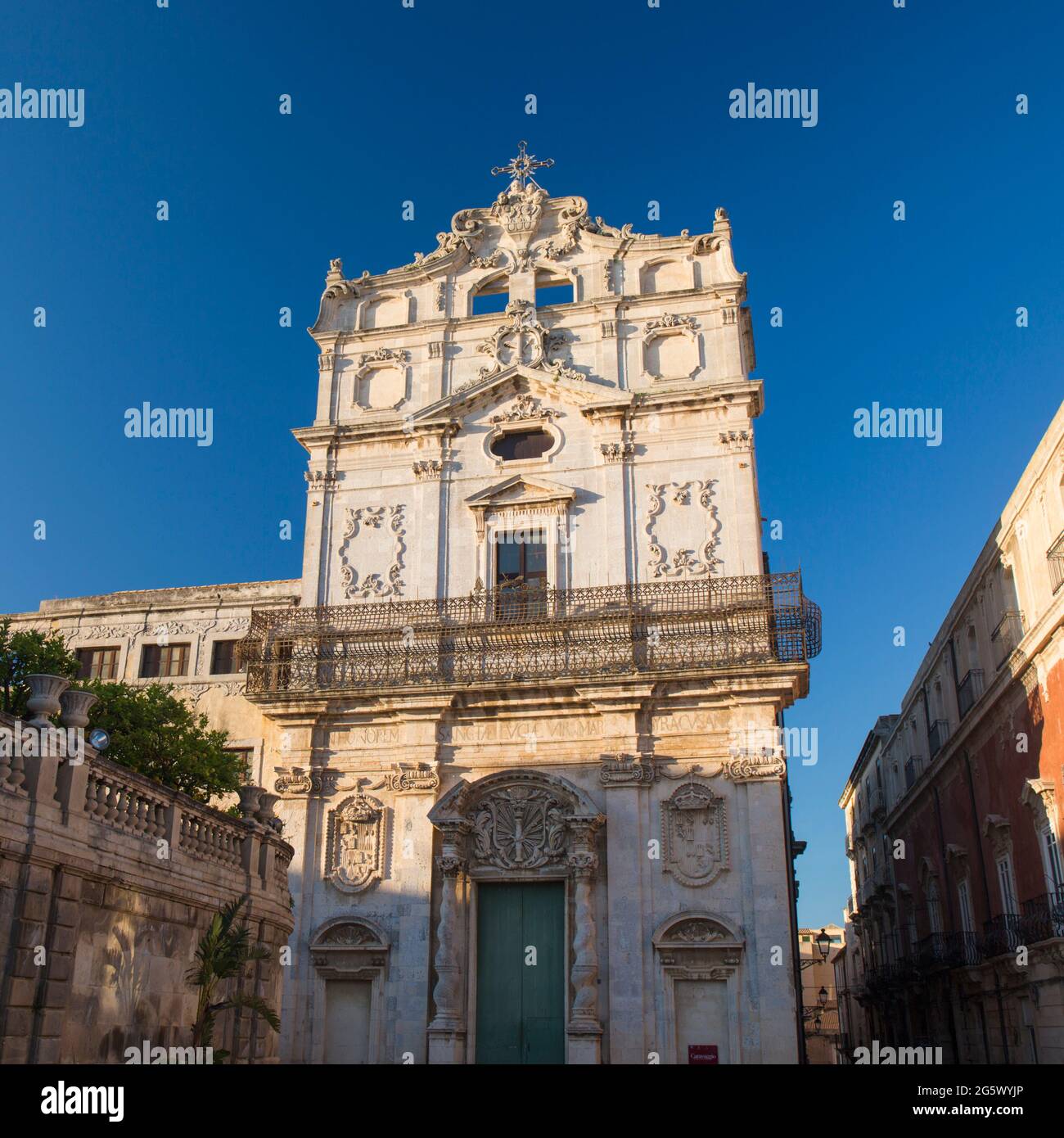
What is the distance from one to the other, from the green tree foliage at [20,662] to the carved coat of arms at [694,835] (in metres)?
12.3

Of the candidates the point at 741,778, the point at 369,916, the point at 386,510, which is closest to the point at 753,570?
the point at 741,778

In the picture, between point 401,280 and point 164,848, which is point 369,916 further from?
point 401,280

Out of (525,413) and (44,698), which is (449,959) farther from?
(44,698)

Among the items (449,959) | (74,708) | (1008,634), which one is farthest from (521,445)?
(74,708)

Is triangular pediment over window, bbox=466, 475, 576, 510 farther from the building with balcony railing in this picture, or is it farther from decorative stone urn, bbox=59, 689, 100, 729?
decorative stone urn, bbox=59, 689, 100, 729

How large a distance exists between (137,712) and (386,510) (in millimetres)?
7779

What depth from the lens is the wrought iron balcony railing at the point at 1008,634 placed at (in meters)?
22.8

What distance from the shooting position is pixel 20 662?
2172 cm

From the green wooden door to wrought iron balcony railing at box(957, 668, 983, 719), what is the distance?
1116 centimetres

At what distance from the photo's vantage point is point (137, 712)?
21859mm

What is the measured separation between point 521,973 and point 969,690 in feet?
42.4

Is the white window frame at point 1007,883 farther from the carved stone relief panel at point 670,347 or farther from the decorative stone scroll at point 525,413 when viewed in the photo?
the decorative stone scroll at point 525,413

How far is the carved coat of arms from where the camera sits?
2183 cm

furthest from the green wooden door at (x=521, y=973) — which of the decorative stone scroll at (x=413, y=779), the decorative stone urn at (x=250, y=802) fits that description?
the decorative stone urn at (x=250, y=802)
